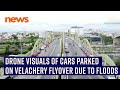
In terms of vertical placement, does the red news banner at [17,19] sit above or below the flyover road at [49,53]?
above

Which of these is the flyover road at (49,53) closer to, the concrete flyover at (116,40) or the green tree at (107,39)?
the green tree at (107,39)

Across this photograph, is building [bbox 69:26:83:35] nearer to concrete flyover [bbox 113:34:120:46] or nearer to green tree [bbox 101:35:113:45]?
green tree [bbox 101:35:113:45]

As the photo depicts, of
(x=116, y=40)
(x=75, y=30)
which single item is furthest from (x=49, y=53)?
(x=116, y=40)

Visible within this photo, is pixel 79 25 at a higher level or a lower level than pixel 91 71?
higher

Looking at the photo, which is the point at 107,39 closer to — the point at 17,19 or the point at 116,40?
the point at 116,40

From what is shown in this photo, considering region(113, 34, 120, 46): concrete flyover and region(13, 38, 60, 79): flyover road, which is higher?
region(113, 34, 120, 46): concrete flyover

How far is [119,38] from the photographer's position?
3197 millimetres

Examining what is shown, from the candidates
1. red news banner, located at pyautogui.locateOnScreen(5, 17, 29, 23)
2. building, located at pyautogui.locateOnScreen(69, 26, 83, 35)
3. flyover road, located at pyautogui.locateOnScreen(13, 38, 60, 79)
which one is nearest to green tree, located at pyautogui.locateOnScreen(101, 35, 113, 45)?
building, located at pyautogui.locateOnScreen(69, 26, 83, 35)

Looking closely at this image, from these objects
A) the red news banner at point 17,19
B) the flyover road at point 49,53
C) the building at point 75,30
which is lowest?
the flyover road at point 49,53

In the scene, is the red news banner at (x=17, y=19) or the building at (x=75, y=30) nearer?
the red news banner at (x=17, y=19)

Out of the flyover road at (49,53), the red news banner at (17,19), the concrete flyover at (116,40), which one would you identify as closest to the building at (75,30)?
the flyover road at (49,53)
